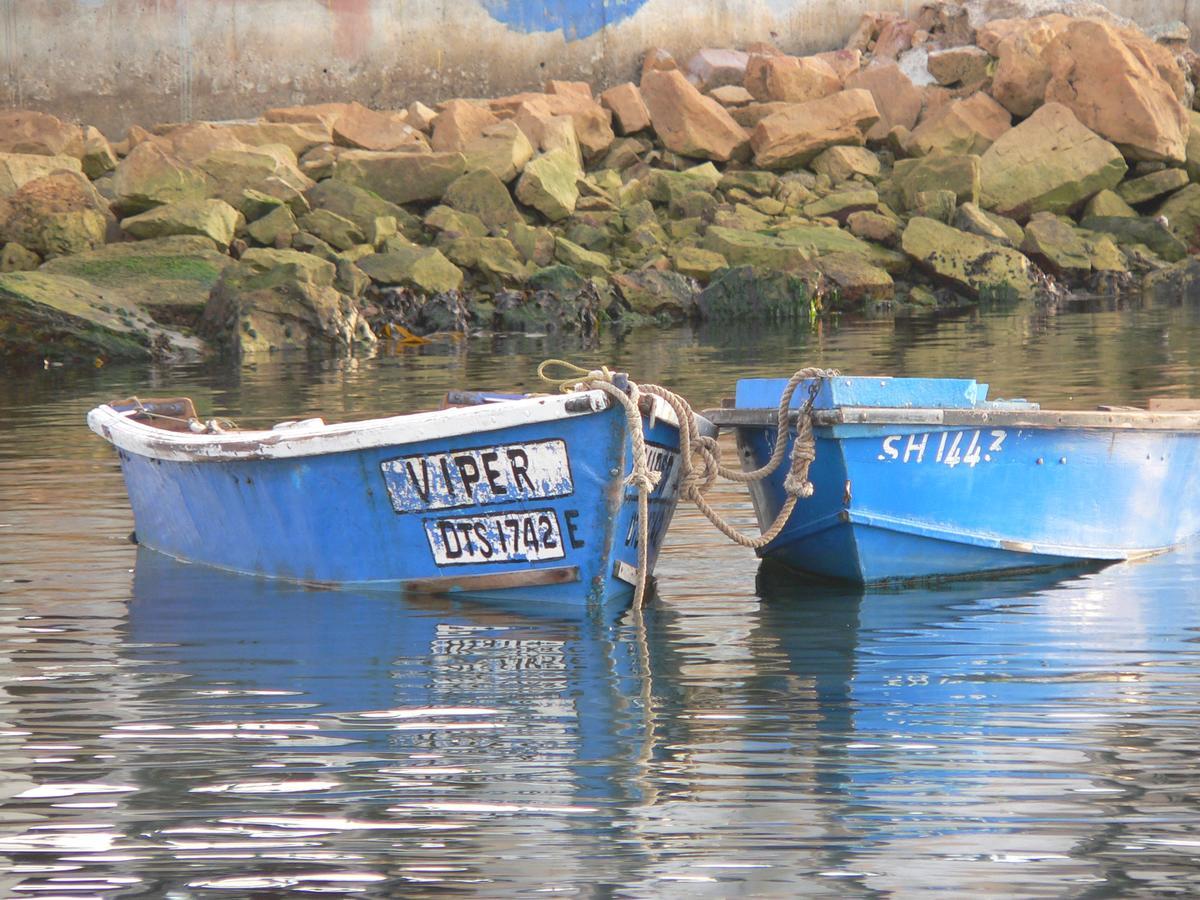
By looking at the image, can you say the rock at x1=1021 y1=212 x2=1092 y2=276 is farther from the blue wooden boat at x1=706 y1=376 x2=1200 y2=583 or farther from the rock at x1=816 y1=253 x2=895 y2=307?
the blue wooden boat at x1=706 y1=376 x2=1200 y2=583

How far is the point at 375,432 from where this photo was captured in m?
7.64

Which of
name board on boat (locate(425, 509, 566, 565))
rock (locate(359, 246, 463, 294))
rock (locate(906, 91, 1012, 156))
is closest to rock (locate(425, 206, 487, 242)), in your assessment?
rock (locate(359, 246, 463, 294))

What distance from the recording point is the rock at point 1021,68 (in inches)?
1184

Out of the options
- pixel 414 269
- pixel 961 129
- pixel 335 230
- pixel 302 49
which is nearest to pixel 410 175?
pixel 335 230

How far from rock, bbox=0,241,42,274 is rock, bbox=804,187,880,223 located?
10.8 meters

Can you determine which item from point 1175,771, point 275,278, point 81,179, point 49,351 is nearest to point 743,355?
point 275,278

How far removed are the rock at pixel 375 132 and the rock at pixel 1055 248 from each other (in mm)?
8800

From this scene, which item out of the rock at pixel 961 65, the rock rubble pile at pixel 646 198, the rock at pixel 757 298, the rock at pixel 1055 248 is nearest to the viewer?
the rock rubble pile at pixel 646 198

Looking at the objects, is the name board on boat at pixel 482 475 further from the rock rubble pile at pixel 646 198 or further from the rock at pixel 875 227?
the rock at pixel 875 227

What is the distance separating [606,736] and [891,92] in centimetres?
2639

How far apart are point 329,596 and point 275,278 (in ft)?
46.7

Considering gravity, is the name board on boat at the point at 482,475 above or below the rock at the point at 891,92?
below

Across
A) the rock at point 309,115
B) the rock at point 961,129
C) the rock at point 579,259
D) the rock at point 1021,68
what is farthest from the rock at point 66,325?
the rock at point 1021,68

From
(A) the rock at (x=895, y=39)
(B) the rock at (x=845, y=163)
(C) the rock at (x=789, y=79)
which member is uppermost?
(A) the rock at (x=895, y=39)
